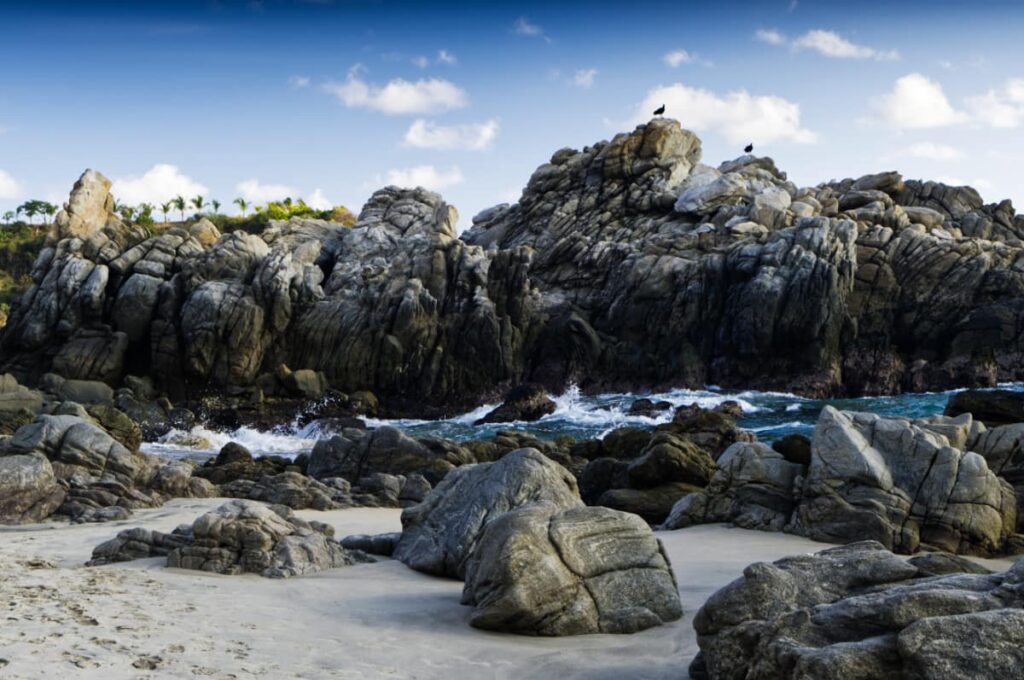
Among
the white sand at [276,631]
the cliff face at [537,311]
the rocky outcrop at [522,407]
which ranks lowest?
the white sand at [276,631]

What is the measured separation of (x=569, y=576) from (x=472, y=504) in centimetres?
356

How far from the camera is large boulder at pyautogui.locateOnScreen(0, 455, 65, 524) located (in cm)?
1627

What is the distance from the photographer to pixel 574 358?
52750 mm

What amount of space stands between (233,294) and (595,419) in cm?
2213

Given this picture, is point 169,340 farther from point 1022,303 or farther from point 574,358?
point 1022,303

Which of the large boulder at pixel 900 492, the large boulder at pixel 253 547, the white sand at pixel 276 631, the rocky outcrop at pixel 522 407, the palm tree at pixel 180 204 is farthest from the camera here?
the palm tree at pixel 180 204

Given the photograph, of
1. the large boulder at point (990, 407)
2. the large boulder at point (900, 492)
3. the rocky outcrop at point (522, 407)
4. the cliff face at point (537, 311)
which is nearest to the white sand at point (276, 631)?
the large boulder at point (900, 492)

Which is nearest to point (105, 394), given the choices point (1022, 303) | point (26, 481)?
point (26, 481)

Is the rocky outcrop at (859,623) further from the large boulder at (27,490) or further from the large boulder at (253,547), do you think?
the large boulder at (27,490)

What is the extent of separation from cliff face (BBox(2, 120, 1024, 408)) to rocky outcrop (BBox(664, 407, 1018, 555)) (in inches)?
1343

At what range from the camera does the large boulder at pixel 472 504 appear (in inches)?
479

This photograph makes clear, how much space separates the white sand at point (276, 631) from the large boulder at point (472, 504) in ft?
1.23

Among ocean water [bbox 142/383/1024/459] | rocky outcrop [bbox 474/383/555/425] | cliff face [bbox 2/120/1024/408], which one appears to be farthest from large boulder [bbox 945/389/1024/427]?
cliff face [bbox 2/120/1024/408]

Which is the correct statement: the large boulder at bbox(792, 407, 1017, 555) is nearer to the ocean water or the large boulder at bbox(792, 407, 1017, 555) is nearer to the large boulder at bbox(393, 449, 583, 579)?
the large boulder at bbox(393, 449, 583, 579)
